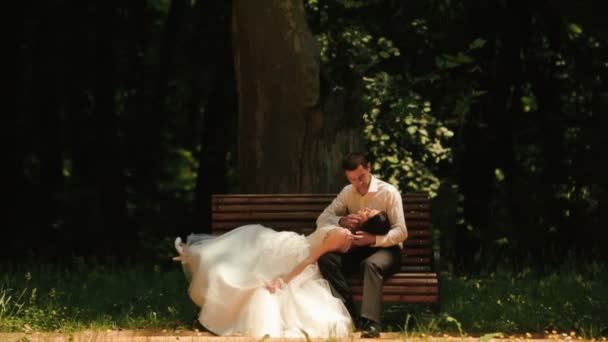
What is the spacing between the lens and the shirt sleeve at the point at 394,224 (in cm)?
946

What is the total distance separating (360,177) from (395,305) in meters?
1.66

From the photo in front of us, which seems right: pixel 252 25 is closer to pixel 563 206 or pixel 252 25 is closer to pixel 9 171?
pixel 563 206

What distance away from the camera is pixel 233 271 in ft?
31.0

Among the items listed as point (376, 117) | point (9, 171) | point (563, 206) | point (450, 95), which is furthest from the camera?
point (9, 171)

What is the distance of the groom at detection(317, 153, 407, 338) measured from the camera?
927cm

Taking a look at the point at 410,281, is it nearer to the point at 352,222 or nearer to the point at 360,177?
the point at 352,222

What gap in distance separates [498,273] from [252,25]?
140 inches

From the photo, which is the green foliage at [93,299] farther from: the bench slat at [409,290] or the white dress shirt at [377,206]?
the bench slat at [409,290]

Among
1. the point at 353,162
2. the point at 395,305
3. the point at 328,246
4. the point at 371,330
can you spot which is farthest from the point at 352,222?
the point at 395,305

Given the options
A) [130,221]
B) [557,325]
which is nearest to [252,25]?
[557,325]

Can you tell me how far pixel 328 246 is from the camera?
9.48 metres

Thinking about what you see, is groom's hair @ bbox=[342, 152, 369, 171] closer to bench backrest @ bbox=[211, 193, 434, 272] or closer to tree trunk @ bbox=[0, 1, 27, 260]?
bench backrest @ bbox=[211, 193, 434, 272]

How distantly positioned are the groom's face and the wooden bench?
0.70 meters

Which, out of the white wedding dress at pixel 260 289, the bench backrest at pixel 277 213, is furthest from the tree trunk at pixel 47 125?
the white wedding dress at pixel 260 289
